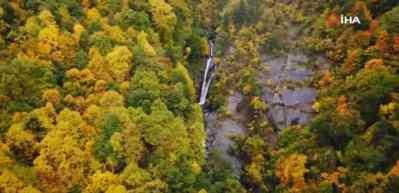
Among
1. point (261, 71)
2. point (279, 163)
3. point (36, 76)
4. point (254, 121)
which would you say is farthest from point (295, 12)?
point (36, 76)

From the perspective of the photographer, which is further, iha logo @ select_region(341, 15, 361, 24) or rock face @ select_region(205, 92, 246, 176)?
iha logo @ select_region(341, 15, 361, 24)

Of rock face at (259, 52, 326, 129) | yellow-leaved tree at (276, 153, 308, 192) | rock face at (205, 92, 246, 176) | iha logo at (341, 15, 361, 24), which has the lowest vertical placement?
yellow-leaved tree at (276, 153, 308, 192)

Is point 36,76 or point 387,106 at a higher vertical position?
point 36,76

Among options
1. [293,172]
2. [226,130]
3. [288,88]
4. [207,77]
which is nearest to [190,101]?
[226,130]

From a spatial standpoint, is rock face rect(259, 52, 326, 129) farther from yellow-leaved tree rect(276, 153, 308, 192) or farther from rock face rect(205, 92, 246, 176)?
yellow-leaved tree rect(276, 153, 308, 192)

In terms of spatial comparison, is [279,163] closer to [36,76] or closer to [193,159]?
[193,159]

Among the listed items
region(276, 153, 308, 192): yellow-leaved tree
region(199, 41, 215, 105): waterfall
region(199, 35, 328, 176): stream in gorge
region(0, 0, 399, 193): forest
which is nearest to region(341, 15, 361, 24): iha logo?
region(0, 0, 399, 193): forest

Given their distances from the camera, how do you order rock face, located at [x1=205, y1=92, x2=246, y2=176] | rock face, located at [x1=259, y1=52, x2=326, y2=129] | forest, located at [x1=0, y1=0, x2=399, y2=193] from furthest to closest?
rock face, located at [x1=259, y1=52, x2=326, y2=129] → rock face, located at [x1=205, y1=92, x2=246, y2=176] → forest, located at [x1=0, y1=0, x2=399, y2=193]
